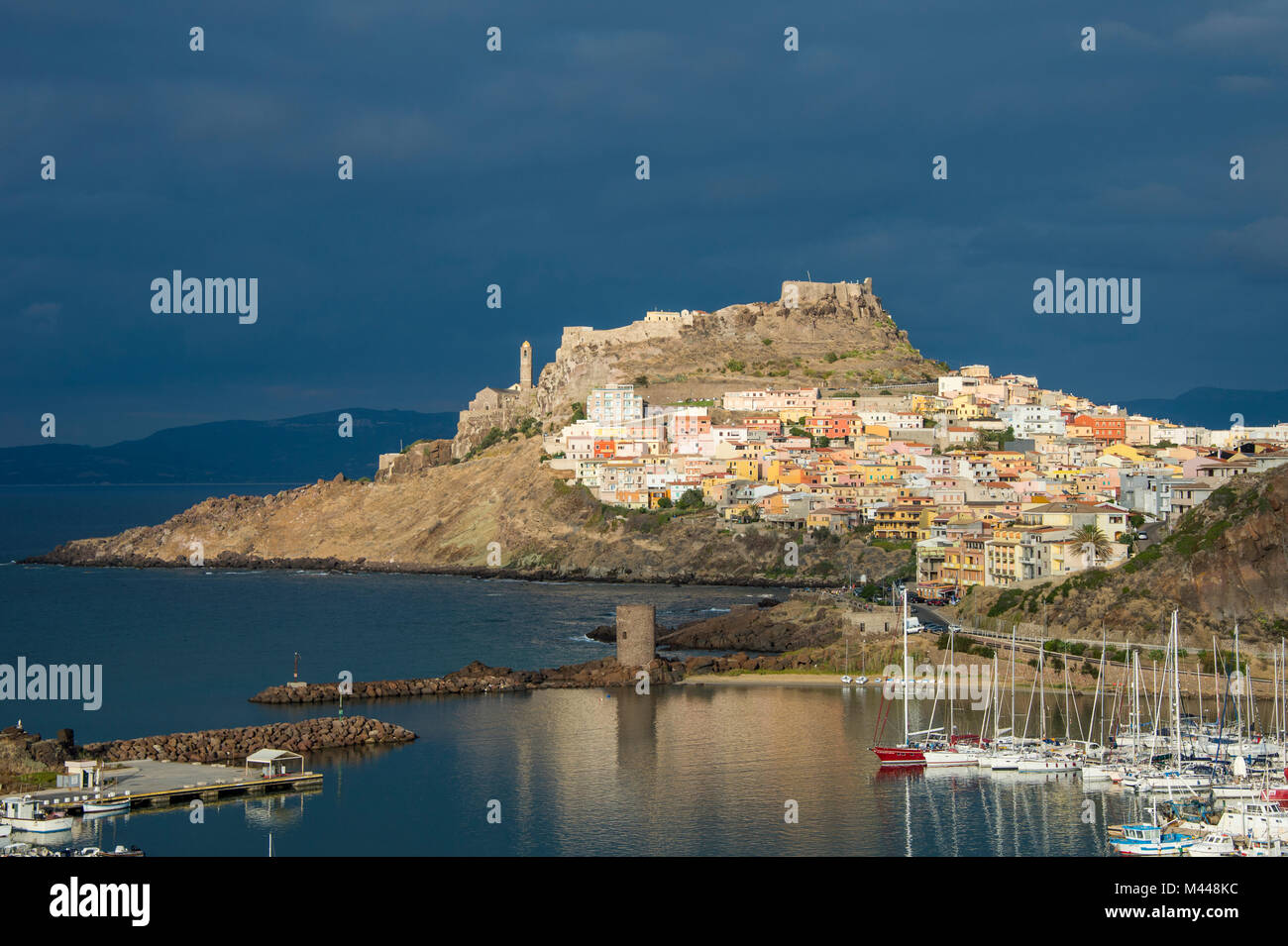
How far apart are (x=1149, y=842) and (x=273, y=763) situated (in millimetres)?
16272

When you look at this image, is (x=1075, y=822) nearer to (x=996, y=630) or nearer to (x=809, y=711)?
(x=809, y=711)

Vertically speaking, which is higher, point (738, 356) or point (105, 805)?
point (738, 356)

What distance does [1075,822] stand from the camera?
23.4 metres

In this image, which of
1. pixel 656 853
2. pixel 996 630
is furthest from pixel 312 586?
pixel 656 853

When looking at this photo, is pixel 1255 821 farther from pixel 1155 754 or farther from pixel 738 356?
pixel 738 356

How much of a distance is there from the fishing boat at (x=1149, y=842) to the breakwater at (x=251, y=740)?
52.1ft

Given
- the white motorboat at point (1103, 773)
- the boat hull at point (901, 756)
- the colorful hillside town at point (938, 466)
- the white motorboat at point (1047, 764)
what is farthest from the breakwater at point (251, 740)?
the colorful hillside town at point (938, 466)

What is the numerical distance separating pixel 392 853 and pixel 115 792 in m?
5.59

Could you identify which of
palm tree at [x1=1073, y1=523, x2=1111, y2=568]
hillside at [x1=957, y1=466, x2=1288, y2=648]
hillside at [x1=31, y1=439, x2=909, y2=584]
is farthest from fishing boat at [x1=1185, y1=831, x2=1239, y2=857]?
hillside at [x1=31, y1=439, x2=909, y2=584]

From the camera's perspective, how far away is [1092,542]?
45.1m

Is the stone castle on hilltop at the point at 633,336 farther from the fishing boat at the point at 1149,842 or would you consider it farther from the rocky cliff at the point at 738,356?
the fishing boat at the point at 1149,842

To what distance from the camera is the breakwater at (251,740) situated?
94.1ft

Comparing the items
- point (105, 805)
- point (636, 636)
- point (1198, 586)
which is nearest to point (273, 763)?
point (105, 805)
